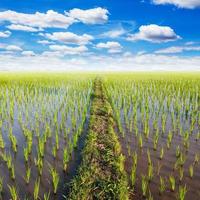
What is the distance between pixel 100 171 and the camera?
327 centimetres

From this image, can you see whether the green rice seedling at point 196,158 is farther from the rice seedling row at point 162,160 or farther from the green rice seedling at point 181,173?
the green rice seedling at point 181,173

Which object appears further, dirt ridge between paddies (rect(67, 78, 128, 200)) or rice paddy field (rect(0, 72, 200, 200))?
→ rice paddy field (rect(0, 72, 200, 200))

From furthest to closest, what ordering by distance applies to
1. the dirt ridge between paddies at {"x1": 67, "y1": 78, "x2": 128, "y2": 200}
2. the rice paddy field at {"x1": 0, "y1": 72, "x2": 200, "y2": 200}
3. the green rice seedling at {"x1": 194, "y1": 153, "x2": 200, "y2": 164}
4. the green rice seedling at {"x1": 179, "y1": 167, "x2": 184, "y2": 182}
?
the green rice seedling at {"x1": 194, "y1": 153, "x2": 200, "y2": 164} < the green rice seedling at {"x1": 179, "y1": 167, "x2": 184, "y2": 182} < the rice paddy field at {"x1": 0, "y1": 72, "x2": 200, "y2": 200} < the dirt ridge between paddies at {"x1": 67, "y1": 78, "x2": 128, "y2": 200}

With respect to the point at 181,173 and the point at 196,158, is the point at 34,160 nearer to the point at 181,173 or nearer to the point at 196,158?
the point at 181,173

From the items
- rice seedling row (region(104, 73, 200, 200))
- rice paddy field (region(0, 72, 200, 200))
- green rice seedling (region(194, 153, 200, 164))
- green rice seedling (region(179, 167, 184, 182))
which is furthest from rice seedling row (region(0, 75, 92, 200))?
green rice seedling (region(194, 153, 200, 164))

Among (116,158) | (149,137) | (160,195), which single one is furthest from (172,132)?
(160,195)

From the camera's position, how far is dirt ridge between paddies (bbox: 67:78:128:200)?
2.72 meters

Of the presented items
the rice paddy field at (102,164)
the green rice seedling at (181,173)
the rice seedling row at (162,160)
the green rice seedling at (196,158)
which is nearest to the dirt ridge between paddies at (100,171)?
the rice paddy field at (102,164)

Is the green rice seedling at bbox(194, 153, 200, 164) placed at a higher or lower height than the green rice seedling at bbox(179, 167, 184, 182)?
higher

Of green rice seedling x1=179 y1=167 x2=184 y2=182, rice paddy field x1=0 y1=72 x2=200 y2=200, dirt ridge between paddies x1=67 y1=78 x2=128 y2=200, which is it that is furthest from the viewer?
green rice seedling x1=179 y1=167 x2=184 y2=182

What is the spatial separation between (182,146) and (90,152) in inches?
67.7

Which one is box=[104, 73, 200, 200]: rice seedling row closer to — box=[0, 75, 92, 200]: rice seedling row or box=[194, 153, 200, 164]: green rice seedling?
box=[194, 153, 200, 164]: green rice seedling

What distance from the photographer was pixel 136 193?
2.85m

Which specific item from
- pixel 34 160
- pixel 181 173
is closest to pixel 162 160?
pixel 181 173
